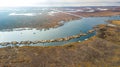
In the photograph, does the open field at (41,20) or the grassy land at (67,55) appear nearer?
the grassy land at (67,55)

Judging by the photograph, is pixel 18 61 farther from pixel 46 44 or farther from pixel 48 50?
pixel 46 44

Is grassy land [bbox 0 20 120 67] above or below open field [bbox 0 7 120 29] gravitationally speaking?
above

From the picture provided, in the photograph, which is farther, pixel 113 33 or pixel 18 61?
pixel 113 33

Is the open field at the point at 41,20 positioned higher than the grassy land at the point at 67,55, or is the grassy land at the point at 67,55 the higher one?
the grassy land at the point at 67,55

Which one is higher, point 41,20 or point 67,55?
point 67,55

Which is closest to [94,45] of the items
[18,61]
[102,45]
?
[102,45]

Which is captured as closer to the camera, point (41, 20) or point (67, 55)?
point (67, 55)

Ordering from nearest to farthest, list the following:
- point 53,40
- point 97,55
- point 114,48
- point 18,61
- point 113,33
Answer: point 18,61 < point 97,55 < point 114,48 < point 53,40 < point 113,33

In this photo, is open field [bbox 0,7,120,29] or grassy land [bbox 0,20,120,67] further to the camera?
open field [bbox 0,7,120,29]
